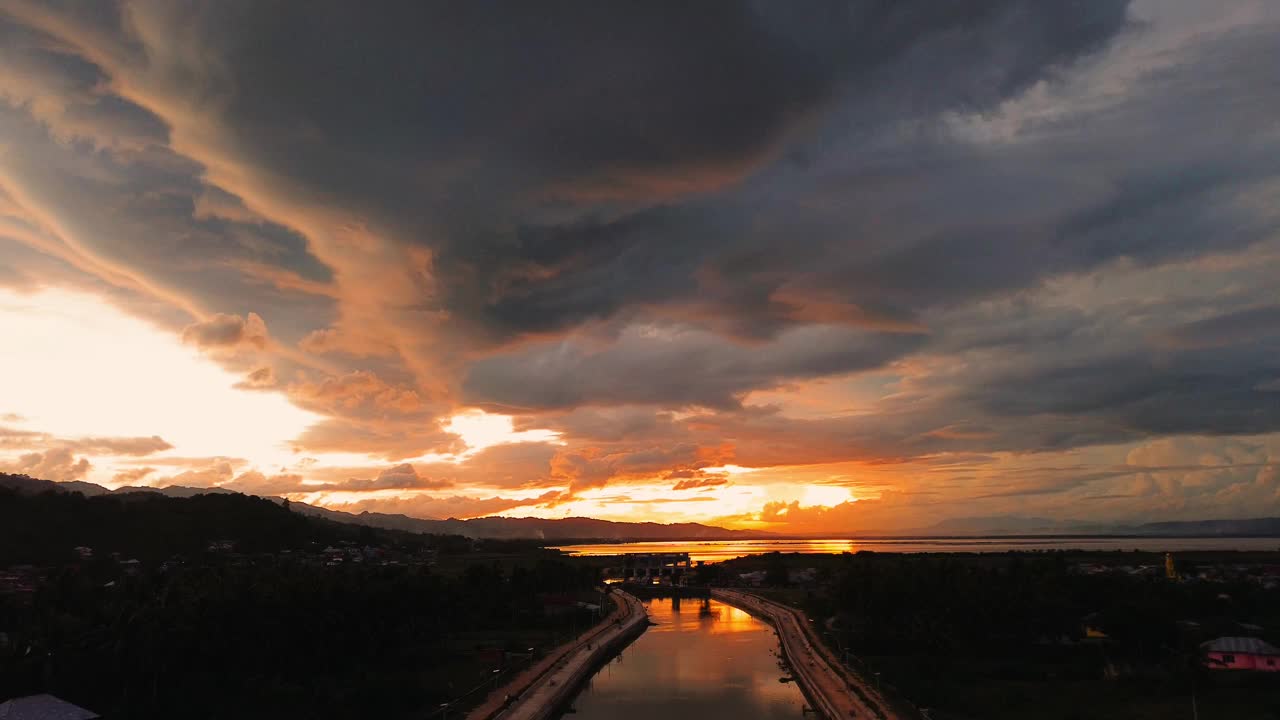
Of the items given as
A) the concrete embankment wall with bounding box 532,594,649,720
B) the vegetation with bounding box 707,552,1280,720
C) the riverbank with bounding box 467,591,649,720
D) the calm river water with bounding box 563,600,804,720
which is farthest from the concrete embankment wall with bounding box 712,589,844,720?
the riverbank with bounding box 467,591,649,720

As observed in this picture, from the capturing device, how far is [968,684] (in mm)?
56062

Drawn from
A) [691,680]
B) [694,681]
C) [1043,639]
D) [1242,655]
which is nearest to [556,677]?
[694,681]

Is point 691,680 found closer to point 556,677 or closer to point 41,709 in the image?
point 556,677

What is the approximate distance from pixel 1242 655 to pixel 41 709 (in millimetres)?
73060

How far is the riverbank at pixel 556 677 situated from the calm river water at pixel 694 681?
139 centimetres

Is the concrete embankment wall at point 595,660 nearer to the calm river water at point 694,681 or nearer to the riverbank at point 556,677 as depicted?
the riverbank at point 556,677

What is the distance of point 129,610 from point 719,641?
66039mm

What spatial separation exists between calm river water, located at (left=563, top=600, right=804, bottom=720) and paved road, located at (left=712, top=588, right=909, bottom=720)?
173cm

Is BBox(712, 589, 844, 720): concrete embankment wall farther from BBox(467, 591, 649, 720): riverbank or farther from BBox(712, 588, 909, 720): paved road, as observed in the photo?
BBox(467, 591, 649, 720): riverbank

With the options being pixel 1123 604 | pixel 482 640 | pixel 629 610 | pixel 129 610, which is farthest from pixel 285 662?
pixel 629 610

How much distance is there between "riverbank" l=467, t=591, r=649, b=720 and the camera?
2044 inches

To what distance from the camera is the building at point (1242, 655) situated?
186ft

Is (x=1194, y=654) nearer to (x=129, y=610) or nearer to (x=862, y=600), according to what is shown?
(x=862, y=600)

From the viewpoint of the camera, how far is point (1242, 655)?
5775cm
